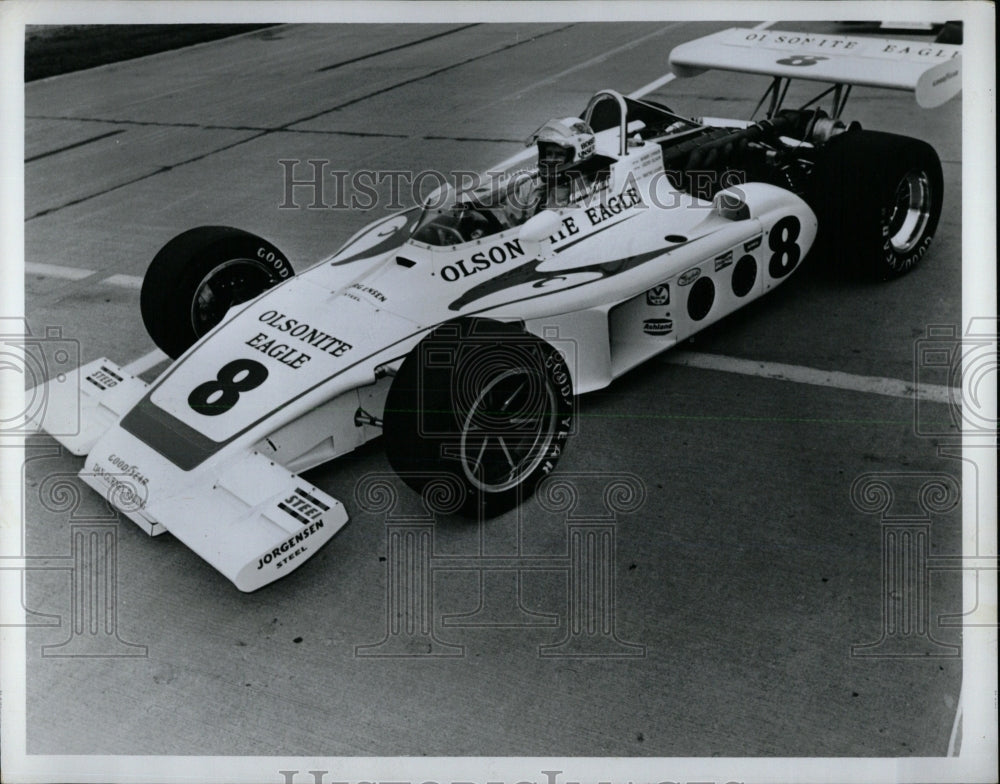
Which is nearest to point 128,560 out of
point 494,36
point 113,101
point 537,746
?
point 537,746

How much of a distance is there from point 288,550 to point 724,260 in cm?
219

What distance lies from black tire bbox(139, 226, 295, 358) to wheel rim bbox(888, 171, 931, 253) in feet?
9.25

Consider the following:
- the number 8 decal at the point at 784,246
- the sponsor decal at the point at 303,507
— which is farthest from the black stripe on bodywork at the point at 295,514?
the number 8 decal at the point at 784,246

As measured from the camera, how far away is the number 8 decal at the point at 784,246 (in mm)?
4547

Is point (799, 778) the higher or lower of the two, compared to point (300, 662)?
lower

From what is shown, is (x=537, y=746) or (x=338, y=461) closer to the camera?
(x=537, y=746)

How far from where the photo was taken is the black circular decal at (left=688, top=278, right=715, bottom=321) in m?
4.23

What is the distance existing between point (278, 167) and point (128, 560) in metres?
3.09

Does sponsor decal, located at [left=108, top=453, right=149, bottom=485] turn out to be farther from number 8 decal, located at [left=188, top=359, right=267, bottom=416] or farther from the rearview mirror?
the rearview mirror

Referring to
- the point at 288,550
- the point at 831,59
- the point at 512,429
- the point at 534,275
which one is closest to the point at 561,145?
the point at 534,275

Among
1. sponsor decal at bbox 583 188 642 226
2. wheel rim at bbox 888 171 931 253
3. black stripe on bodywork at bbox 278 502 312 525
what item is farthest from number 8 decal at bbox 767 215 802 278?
black stripe on bodywork at bbox 278 502 312 525

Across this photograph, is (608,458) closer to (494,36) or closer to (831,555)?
(831,555)

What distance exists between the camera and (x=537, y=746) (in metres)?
2.92

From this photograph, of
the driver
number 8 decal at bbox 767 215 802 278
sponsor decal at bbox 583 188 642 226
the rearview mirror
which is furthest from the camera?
number 8 decal at bbox 767 215 802 278
